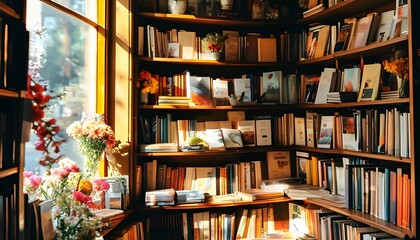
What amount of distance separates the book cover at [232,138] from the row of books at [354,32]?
89cm

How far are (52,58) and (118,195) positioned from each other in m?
1.03

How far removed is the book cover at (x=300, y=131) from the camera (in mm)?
3359

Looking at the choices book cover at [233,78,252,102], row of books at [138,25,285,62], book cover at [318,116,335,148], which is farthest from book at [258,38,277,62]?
book cover at [318,116,335,148]

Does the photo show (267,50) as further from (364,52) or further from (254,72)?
(364,52)

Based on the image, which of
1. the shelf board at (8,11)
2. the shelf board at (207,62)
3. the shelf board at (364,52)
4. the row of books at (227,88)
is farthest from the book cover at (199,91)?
the shelf board at (8,11)

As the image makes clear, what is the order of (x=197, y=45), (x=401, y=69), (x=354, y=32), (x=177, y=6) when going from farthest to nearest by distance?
(x=197, y=45), (x=177, y=6), (x=354, y=32), (x=401, y=69)

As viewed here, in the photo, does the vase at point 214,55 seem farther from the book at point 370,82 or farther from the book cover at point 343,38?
the book at point 370,82

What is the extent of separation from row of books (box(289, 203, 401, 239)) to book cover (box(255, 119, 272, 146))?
0.58 meters

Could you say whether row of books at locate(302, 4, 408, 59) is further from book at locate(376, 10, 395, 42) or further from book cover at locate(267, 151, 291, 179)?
book cover at locate(267, 151, 291, 179)

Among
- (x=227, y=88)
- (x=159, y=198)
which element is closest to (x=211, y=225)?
(x=159, y=198)

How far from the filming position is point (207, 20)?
3281mm

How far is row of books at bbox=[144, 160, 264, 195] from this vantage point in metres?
3.21

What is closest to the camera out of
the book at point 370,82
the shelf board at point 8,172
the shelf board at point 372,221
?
the shelf board at point 8,172

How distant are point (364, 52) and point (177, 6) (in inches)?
59.4
